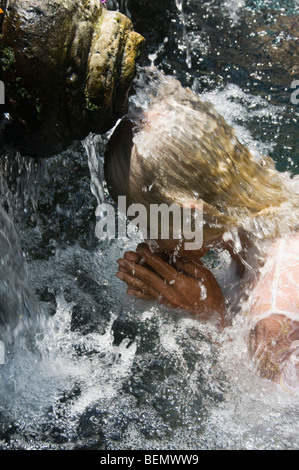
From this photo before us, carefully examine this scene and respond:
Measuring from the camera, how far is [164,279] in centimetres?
272

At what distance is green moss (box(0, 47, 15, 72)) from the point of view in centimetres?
198

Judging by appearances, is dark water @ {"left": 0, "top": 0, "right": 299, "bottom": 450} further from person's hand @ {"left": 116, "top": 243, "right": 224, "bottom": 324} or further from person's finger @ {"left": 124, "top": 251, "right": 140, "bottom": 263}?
person's finger @ {"left": 124, "top": 251, "right": 140, "bottom": 263}

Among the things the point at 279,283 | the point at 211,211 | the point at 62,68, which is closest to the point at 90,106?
the point at 62,68

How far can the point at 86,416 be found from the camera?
2301mm

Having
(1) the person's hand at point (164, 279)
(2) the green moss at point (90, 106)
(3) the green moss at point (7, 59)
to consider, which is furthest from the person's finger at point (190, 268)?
(3) the green moss at point (7, 59)

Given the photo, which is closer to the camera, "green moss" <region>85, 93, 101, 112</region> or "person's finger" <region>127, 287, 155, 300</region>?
"green moss" <region>85, 93, 101, 112</region>

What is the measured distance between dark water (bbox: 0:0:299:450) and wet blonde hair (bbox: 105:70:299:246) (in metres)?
0.54

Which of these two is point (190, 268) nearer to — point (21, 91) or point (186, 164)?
point (186, 164)

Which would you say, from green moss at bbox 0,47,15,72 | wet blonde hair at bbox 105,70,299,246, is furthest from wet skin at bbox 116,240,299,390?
green moss at bbox 0,47,15,72

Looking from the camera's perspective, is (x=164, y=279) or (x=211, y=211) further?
(x=164, y=279)

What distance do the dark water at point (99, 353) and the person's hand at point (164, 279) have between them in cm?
17

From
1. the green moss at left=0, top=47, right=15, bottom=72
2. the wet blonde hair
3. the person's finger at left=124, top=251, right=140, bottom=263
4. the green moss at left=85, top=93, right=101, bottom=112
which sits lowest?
the person's finger at left=124, top=251, right=140, bottom=263

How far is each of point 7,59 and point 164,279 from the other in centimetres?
121

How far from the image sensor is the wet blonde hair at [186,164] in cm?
229
